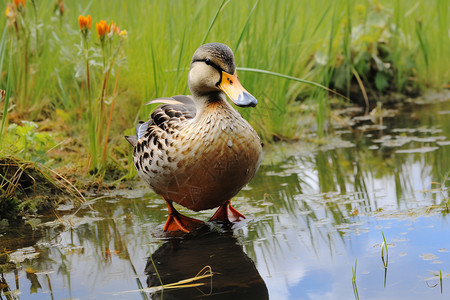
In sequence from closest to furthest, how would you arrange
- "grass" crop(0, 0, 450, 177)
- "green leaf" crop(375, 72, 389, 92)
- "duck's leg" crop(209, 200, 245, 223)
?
"duck's leg" crop(209, 200, 245, 223) → "grass" crop(0, 0, 450, 177) → "green leaf" crop(375, 72, 389, 92)

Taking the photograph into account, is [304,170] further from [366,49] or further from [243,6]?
[366,49]

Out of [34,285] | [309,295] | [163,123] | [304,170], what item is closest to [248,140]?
[163,123]

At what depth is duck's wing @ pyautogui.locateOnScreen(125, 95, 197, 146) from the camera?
144 inches

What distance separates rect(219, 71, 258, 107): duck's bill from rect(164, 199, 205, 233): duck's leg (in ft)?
2.67

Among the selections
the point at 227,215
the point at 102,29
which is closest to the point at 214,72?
the point at 227,215

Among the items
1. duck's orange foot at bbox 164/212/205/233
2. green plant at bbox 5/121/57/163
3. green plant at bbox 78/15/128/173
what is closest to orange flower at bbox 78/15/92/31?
green plant at bbox 78/15/128/173

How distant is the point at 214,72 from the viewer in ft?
11.4

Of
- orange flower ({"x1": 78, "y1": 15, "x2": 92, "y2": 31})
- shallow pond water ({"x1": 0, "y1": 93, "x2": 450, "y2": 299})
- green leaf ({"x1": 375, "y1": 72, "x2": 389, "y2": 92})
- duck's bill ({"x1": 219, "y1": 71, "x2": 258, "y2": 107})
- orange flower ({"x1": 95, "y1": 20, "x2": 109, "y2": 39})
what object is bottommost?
shallow pond water ({"x1": 0, "y1": 93, "x2": 450, "y2": 299})

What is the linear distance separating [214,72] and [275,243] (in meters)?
0.99

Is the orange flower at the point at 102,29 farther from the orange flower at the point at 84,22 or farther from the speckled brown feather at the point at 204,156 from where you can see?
the speckled brown feather at the point at 204,156

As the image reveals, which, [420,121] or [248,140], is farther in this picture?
[420,121]

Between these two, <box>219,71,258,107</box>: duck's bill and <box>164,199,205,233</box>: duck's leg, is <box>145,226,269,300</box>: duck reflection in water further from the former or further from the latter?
<box>219,71,258,107</box>: duck's bill

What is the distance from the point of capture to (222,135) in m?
3.36

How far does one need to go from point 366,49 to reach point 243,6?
5.87 ft
